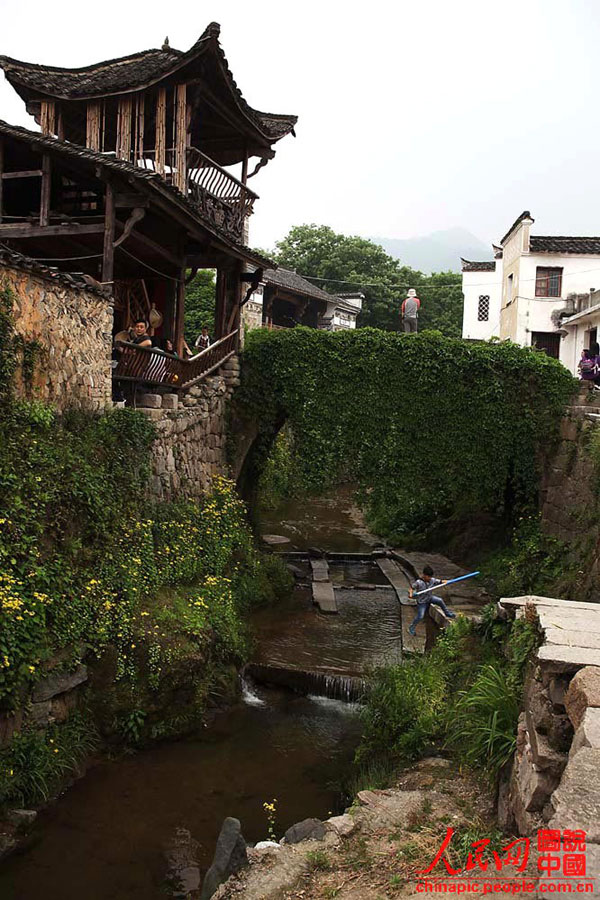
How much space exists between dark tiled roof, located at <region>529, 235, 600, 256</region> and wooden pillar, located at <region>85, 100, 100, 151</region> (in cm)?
2142

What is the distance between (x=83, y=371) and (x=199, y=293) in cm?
1723

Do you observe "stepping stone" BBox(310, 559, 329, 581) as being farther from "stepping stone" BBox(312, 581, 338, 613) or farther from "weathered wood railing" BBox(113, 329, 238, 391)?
"weathered wood railing" BBox(113, 329, 238, 391)

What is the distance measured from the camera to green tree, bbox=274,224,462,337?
3853cm

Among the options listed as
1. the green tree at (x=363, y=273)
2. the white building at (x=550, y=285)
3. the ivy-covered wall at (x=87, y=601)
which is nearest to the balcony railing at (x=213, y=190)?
the ivy-covered wall at (x=87, y=601)

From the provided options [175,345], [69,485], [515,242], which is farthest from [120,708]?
[515,242]

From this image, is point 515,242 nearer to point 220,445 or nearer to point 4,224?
point 220,445

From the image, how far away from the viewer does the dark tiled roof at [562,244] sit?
29.8 metres

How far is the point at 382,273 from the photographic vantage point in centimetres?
3928

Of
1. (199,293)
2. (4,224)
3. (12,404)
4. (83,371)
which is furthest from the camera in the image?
(199,293)

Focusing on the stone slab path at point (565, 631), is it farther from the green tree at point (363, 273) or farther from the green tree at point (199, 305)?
the green tree at point (363, 273)

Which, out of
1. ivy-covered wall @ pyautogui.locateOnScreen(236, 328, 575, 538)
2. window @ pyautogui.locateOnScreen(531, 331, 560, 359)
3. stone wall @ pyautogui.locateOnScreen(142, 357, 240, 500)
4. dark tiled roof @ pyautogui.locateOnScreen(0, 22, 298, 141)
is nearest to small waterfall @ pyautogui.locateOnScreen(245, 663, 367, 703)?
stone wall @ pyautogui.locateOnScreen(142, 357, 240, 500)

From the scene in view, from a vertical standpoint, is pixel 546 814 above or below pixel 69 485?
below

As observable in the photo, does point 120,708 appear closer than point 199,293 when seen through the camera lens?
Yes

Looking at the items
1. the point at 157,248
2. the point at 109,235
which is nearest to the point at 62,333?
the point at 109,235
